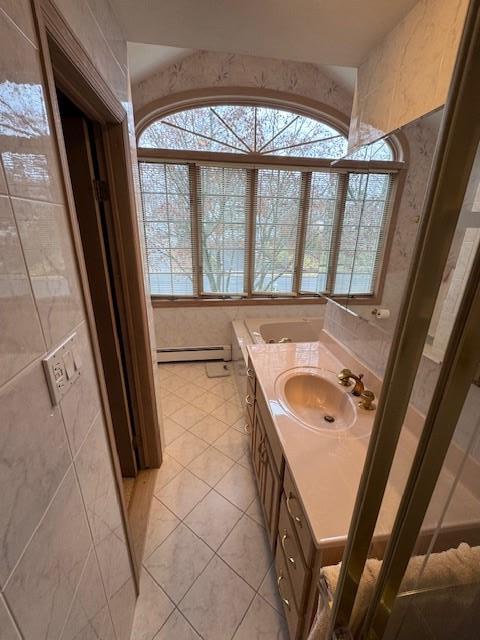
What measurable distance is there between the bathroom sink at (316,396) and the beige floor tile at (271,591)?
2.60 ft

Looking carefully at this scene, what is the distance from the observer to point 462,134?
0.93 ft

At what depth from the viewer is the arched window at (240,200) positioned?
2766 millimetres

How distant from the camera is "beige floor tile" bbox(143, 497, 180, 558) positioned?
1479mm

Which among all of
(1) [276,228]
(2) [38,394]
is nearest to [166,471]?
(2) [38,394]

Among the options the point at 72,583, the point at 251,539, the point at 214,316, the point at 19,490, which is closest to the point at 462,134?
the point at 19,490

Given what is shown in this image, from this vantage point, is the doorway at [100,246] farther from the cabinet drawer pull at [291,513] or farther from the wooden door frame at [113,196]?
the cabinet drawer pull at [291,513]

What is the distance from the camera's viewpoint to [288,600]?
3.52ft

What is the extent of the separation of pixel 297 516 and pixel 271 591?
72cm

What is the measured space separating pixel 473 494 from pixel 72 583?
90 cm

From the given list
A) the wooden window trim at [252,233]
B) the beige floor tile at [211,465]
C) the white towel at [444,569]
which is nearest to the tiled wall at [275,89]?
the wooden window trim at [252,233]

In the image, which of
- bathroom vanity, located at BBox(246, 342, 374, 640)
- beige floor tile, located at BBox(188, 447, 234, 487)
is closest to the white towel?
bathroom vanity, located at BBox(246, 342, 374, 640)

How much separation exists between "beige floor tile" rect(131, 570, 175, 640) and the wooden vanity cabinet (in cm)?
53

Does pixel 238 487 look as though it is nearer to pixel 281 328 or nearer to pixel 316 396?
pixel 316 396

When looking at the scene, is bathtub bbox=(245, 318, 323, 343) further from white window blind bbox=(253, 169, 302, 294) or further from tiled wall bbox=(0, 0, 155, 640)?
tiled wall bbox=(0, 0, 155, 640)
